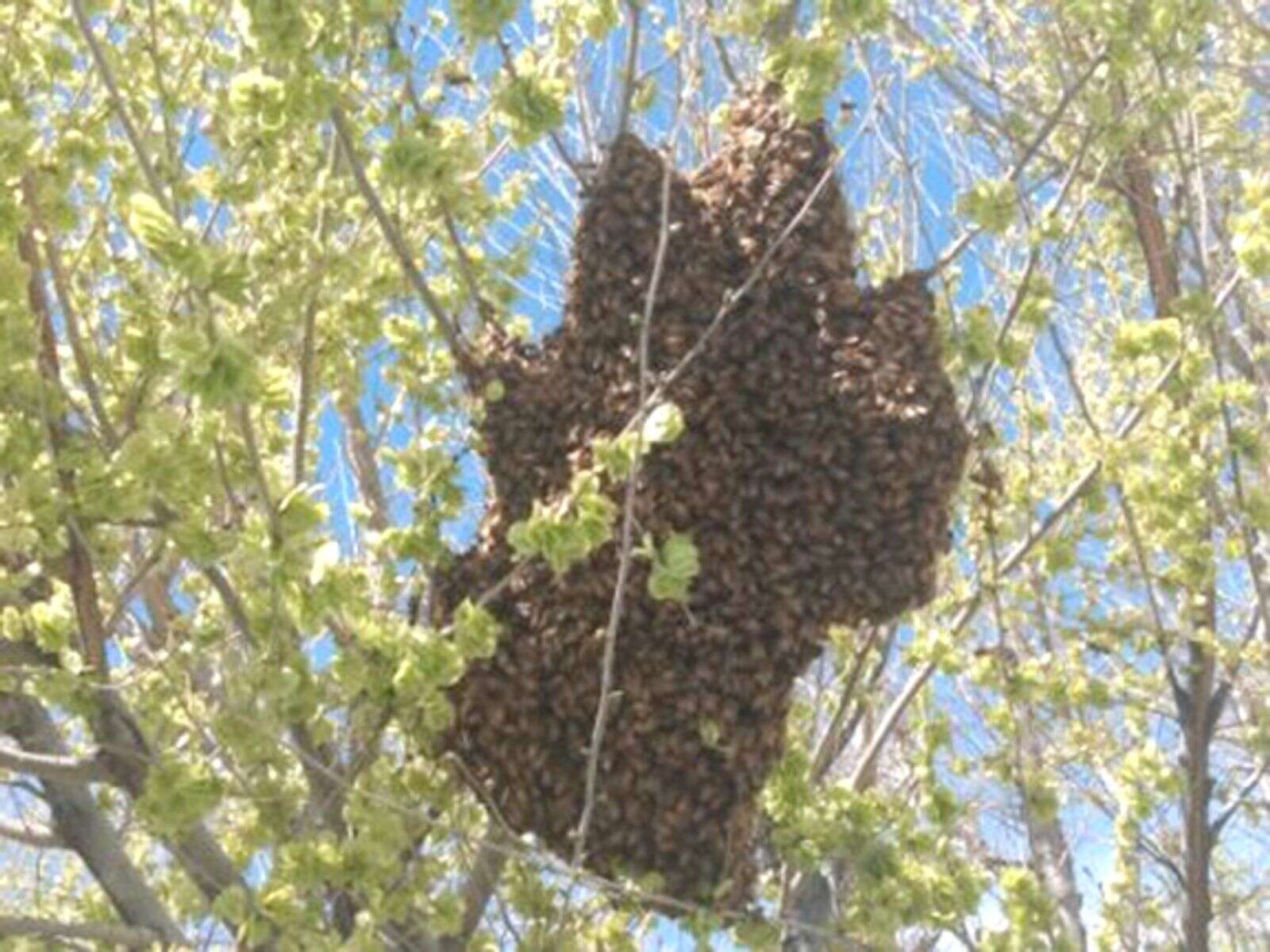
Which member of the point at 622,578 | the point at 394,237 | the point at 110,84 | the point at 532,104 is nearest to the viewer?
the point at 110,84

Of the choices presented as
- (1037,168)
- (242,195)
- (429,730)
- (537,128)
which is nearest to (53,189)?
(242,195)

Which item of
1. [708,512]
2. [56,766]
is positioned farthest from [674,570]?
[56,766]

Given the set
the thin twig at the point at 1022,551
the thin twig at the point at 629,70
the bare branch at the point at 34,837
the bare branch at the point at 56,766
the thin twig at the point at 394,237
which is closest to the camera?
the thin twig at the point at 394,237

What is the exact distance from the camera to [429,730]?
3672 millimetres

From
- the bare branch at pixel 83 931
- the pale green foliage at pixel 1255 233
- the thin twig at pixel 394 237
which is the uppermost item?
the pale green foliage at pixel 1255 233

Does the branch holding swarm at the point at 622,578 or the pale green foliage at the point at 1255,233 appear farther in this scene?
the pale green foliage at the point at 1255,233

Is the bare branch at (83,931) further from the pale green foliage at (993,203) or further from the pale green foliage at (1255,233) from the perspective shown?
the pale green foliage at (1255,233)

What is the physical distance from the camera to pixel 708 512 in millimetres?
3596

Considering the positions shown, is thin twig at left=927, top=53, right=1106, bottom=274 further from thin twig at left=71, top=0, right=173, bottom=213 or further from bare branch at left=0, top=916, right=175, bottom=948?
bare branch at left=0, top=916, right=175, bottom=948

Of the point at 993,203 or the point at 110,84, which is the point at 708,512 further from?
the point at 110,84

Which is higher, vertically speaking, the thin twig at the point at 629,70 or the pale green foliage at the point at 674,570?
the thin twig at the point at 629,70

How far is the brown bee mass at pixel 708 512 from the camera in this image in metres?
3.59

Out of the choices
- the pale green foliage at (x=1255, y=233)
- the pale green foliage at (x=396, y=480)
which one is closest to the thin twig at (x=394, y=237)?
the pale green foliage at (x=396, y=480)

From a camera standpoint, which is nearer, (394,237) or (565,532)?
(565,532)
